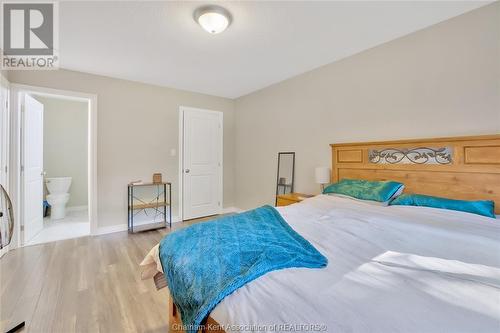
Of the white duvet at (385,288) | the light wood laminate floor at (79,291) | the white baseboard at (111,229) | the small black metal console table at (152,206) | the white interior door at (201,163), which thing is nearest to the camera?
the white duvet at (385,288)

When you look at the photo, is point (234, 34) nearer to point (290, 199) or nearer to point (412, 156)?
point (290, 199)

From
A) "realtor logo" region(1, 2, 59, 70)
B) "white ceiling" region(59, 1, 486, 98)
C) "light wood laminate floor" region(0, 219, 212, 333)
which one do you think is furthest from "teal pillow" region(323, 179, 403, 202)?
"realtor logo" region(1, 2, 59, 70)

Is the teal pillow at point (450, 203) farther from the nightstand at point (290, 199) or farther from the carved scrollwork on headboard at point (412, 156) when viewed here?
the nightstand at point (290, 199)

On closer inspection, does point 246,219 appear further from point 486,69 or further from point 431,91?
point 486,69

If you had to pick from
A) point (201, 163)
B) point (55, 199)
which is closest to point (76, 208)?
point (55, 199)

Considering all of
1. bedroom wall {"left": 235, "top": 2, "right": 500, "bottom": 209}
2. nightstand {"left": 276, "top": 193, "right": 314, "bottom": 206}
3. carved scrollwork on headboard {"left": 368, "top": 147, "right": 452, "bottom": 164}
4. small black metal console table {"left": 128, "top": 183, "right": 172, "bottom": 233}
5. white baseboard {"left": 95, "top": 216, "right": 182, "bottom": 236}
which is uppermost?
bedroom wall {"left": 235, "top": 2, "right": 500, "bottom": 209}

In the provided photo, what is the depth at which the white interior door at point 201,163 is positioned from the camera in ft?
13.9

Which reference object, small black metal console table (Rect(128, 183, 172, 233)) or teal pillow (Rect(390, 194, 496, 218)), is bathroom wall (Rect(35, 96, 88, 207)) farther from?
teal pillow (Rect(390, 194, 496, 218))

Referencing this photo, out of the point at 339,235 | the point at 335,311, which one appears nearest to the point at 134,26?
the point at 339,235

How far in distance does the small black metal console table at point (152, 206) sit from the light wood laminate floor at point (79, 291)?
715mm

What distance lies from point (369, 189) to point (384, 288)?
5.24 ft

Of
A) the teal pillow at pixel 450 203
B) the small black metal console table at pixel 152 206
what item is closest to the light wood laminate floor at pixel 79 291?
the small black metal console table at pixel 152 206

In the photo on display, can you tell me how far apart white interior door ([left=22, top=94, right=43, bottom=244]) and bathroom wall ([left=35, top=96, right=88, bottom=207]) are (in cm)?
146

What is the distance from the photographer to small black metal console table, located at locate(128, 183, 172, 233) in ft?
11.8
